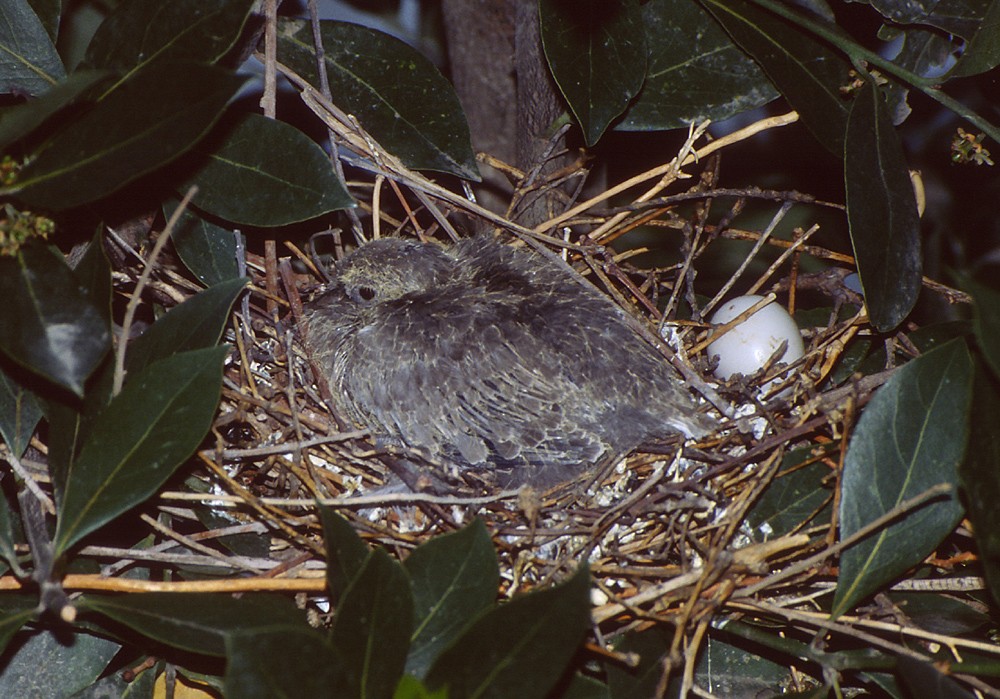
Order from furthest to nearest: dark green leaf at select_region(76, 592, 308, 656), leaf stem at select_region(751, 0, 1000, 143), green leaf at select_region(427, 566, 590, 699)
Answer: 1. leaf stem at select_region(751, 0, 1000, 143)
2. dark green leaf at select_region(76, 592, 308, 656)
3. green leaf at select_region(427, 566, 590, 699)

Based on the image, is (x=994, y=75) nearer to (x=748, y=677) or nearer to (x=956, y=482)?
(x=956, y=482)

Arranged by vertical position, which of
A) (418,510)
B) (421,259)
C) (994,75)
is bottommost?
(418,510)

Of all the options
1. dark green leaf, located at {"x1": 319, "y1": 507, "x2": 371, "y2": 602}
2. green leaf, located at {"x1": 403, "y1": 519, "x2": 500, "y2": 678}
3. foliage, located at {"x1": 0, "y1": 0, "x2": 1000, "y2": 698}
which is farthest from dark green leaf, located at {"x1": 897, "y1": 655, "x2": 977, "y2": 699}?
dark green leaf, located at {"x1": 319, "y1": 507, "x2": 371, "y2": 602}

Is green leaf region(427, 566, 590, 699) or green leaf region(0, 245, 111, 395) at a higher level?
green leaf region(0, 245, 111, 395)

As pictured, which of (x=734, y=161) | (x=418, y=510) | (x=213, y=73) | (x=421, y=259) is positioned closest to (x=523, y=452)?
(x=418, y=510)

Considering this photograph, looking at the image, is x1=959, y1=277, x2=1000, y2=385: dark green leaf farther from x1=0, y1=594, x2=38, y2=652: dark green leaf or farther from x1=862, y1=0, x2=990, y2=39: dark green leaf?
x1=0, y1=594, x2=38, y2=652: dark green leaf

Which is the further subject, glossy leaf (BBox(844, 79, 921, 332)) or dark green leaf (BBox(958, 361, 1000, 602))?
glossy leaf (BBox(844, 79, 921, 332))

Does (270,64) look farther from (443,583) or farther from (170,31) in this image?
(443,583)
